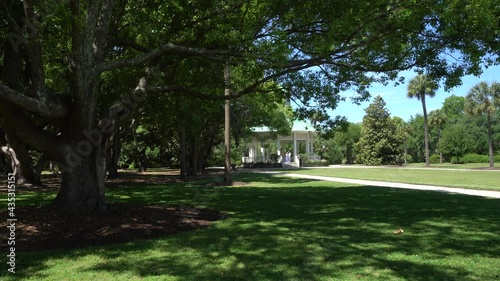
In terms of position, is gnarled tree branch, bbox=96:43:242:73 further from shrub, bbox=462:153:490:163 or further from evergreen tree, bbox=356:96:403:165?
shrub, bbox=462:153:490:163

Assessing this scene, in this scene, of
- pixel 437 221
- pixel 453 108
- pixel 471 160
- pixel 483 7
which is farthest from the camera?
pixel 453 108

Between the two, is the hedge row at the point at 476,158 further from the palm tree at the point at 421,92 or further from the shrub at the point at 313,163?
the shrub at the point at 313,163

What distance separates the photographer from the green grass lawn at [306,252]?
16.8 ft

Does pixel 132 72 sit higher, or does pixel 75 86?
pixel 132 72

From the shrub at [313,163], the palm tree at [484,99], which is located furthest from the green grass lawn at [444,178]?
the palm tree at [484,99]

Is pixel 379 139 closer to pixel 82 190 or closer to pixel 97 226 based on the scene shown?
pixel 82 190

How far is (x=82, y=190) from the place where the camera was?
8820 millimetres

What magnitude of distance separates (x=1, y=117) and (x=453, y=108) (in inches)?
4133

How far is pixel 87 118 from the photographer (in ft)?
29.1

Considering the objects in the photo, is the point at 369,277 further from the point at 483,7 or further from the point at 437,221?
the point at 483,7

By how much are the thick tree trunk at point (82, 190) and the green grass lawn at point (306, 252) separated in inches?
97.2

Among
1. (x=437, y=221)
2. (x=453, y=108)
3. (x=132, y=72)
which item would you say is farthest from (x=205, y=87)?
(x=453, y=108)

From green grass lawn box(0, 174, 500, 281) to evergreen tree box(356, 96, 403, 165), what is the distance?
50.8 metres

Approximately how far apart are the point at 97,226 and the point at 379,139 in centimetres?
5660
